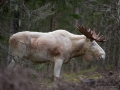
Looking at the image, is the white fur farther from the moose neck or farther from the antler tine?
the antler tine

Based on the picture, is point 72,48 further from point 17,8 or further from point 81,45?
point 17,8

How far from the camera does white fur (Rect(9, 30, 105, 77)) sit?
1057 cm

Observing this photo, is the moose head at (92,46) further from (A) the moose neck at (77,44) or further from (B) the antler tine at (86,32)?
(A) the moose neck at (77,44)

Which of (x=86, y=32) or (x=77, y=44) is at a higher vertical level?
(x=86, y=32)

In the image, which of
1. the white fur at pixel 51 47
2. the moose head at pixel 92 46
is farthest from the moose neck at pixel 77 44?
the moose head at pixel 92 46

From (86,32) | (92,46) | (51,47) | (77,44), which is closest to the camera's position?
(51,47)

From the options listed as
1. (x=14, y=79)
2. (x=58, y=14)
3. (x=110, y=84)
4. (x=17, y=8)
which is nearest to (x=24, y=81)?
(x=14, y=79)

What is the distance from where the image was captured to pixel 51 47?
1057cm

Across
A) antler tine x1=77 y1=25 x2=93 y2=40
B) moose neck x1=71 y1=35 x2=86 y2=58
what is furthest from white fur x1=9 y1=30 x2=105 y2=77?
antler tine x1=77 y1=25 x2=93 y2=40

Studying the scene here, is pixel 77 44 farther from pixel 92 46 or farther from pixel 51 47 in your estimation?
pixel 51 47

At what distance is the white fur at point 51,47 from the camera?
10.6 m

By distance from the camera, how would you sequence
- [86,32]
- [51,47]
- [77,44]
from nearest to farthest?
[51,47]
[86,32]
[77,44]

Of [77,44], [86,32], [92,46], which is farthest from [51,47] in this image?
[92,46]

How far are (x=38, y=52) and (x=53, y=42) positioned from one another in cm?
62
